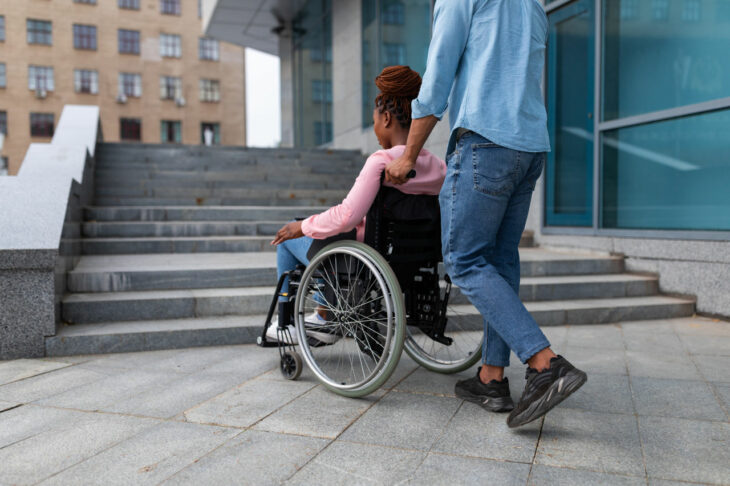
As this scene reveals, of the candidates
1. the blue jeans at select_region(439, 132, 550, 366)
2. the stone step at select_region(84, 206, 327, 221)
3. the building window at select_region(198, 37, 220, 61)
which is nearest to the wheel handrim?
the blue jeans at select_region(439, 132, 550, 366)

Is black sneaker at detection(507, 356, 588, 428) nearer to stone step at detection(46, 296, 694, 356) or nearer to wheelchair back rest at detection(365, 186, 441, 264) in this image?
wheelchair back rest at detection(365, 186, 441, 264)

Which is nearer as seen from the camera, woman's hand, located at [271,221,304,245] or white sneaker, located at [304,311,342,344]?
woman's hand, located at [271,221,304,245]

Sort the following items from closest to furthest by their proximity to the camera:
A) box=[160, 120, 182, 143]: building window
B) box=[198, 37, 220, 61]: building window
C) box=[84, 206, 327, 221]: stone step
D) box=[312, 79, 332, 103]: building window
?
box=[84, 206, 327, 221]: stone step
box=[312, 79, 332, 103]: building window
box=[160, 120, 182, 143]: building window
box=[198, 37, 220, 61]: building window

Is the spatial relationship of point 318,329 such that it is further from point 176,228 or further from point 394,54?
point 394,54

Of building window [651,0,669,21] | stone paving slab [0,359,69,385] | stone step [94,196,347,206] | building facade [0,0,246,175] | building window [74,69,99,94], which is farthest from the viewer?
building window [74,69,99,94]

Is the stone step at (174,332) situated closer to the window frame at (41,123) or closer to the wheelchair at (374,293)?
the wheelchair at (374,293)

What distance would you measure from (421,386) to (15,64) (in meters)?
43.2

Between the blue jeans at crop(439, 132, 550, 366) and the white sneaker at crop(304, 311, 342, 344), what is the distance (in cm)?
82

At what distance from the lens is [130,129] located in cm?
3881

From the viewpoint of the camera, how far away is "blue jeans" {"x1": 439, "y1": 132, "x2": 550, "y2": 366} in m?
2.26

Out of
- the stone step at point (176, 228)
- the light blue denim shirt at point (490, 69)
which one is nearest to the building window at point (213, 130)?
the stone step at point (176, 228)

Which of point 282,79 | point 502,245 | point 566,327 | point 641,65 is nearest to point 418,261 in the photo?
point 502,245

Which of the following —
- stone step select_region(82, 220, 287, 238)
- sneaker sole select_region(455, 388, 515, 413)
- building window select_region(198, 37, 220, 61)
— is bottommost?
sneaker sole select_region(455, 388, 515, 413)

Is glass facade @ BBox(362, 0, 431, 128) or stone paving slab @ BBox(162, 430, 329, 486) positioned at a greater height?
glass facade @ BBox(362, 0, 431, 128)
